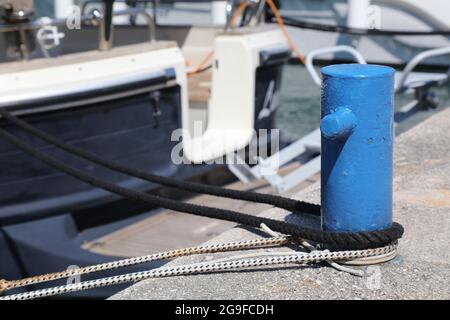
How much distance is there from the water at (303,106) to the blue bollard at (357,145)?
6366 millimetres

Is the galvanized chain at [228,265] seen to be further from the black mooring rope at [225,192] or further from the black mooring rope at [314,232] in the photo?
the black mooring rope at [225,192]

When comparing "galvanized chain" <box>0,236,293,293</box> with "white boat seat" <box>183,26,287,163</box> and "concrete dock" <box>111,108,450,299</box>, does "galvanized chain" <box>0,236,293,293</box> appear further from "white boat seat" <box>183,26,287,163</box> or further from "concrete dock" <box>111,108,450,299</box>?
"white boat seat" <box>183,26,287,163</box>

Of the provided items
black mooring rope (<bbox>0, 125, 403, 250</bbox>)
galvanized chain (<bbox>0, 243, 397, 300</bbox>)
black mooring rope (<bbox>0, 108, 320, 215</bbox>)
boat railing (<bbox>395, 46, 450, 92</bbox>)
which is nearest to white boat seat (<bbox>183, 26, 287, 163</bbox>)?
boat railing (<bbox>395, 46, 450, 92</bbox>)

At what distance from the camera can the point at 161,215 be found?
4.55 m

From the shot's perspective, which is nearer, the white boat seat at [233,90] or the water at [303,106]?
the white boat seat at [233,90]

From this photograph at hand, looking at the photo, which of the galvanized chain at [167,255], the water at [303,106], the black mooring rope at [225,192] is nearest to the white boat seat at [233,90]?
the black mooring rope at [225,192]

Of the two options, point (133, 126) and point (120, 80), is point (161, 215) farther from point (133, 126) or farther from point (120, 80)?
point (120, 80)

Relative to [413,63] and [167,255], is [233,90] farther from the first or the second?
[167,255]

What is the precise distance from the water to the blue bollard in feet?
20.9

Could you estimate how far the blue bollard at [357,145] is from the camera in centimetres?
206

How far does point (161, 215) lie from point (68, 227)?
2.17 ft

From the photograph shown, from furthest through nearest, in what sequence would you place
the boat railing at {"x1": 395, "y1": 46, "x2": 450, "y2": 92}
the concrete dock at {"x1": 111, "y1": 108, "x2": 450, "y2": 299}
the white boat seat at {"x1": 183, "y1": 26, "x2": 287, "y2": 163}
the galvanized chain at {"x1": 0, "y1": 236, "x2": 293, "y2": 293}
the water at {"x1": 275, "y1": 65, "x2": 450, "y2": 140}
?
the water at {"x1": 275, "y1": 65, "x2": 450, "y2": 140} < the boat railing at {"x1": 395, "y1": 46, "x2": 450, "y2": 92} < the white boat seat at {"x1": 183, "y1": 26, "x2": 287, "y2": 163} < the galvanized chain at {"x1": 0, "y1": 236, "x2": 293, "y2": 293} < the concrete dock at {"x1": 111, "y1": 108, "x2": 450, "y2": 299}

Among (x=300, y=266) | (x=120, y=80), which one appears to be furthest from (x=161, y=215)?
(x=300, y=266)

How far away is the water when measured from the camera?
9398 millimetres
